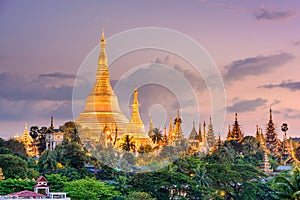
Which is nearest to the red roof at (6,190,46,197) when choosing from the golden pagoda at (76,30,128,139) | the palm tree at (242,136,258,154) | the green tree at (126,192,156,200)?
the green tree at (126,192,156,200)

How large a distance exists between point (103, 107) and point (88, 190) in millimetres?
37281

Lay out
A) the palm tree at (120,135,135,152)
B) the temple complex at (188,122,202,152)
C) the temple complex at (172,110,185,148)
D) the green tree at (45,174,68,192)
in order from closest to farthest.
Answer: the green tree at (45,174,68,192) → the palm tree at (120,135,135,152) → the temple complex at (172,110,185,148) → the temple complex at (188,122,202,152)

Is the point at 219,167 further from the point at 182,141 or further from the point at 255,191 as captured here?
the point at 182,141

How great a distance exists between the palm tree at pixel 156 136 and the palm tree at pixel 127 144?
23.7ft

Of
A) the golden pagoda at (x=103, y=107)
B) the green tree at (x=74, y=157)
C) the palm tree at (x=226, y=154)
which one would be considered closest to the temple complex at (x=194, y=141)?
the golden pagoda at (x=103, y=107)

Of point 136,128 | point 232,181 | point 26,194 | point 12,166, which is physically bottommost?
point 26,194

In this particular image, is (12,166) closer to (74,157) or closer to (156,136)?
(74,157)

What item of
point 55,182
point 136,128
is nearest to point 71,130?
point 136,128

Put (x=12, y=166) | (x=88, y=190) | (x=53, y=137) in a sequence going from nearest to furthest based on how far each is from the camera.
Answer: (x=88, y=190), (x=12, y=166), (x=53, y=137)

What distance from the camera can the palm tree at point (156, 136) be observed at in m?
83.1

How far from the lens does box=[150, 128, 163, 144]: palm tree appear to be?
3273 inches

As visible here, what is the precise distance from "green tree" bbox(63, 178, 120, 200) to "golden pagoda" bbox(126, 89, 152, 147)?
2984 cm

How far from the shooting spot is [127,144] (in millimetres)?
72125

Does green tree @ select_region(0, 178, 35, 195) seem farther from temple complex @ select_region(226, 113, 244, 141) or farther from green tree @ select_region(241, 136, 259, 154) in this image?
temple complex @ select_region(226, 113, 244, 141)
